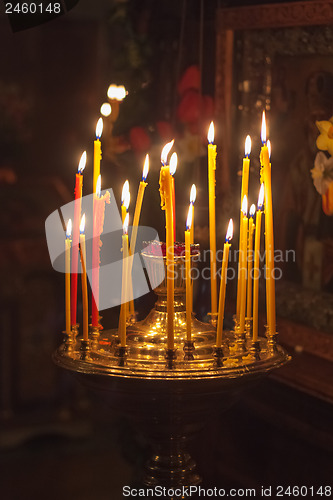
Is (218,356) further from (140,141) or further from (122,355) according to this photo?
(140,141)

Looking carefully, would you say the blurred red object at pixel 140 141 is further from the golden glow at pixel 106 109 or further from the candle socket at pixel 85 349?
the candle socket at pixel 85 349

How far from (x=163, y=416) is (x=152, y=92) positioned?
46.2 inches

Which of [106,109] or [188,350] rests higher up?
[106,109]

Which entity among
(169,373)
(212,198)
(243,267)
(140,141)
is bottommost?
(169,373)

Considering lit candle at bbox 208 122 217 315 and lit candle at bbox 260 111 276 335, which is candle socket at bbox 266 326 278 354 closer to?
lit candle at bbox 260 111 276 335

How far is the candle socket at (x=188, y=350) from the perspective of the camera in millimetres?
1370

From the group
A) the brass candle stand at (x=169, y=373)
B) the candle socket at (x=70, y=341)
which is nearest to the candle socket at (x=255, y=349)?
the brass candle stand at (x=169, y=373)

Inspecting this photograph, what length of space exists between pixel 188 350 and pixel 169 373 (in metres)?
0.08

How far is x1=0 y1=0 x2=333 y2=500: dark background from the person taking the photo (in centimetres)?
213

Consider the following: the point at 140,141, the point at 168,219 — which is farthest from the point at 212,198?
the point at 140,141

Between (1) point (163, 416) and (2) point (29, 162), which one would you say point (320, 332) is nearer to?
(1) point (163, 416)

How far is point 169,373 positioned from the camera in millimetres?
1313

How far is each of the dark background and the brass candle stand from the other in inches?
24.0

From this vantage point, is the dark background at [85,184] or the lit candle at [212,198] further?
the dark background at [85,184]
